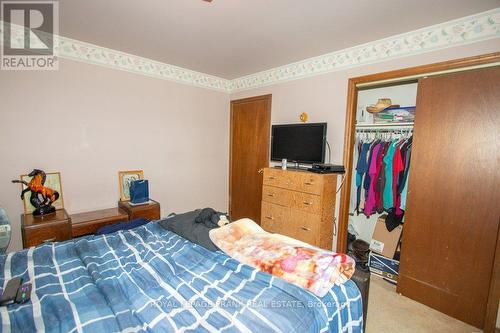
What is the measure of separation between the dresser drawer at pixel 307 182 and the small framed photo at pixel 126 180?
79.3 inches

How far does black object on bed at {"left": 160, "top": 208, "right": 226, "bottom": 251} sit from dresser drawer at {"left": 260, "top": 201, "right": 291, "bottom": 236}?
892mm

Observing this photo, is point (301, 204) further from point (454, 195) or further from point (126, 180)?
point (126, 180)

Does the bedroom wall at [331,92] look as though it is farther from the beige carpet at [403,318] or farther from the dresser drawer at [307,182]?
the beige carpet at [403,318]

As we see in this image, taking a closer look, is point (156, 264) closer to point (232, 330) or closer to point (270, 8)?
point (232, 330)

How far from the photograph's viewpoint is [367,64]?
234 centimetres

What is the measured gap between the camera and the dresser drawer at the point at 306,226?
236cm

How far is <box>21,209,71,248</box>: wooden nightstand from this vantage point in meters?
2.01

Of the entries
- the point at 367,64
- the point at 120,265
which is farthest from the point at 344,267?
the point at 367,64

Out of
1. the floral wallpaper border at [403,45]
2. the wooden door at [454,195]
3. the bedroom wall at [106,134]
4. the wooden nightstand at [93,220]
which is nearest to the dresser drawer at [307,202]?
the wooden door at [454,195]

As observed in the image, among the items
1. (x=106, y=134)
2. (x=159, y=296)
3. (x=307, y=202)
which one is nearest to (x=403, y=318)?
(x=307, y=202)

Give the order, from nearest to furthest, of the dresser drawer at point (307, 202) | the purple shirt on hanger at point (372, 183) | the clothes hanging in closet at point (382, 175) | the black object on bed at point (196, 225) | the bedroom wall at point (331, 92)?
1. the black object on bed at point (196, 225)
2. the bedroom wall at point (331, 92)
3. the dresser drawer at point (307, 202)
4. the clothes hanging in closet at point (382, 175)
5. the purple shirt on hanger at point (372, 183)

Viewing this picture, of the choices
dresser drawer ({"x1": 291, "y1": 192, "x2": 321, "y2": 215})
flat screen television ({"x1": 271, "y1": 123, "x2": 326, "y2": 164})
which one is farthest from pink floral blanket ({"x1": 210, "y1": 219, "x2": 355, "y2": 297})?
flat screen television ({"x1": 271, "y1": 123, "x2": 326, "y2": 164})

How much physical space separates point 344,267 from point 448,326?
1.39 metres

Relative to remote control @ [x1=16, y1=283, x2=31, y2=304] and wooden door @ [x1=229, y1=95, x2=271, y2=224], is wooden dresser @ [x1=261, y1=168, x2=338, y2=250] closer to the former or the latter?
wooden door @ [x1=229, y1=95, x2=271, y2=224]
